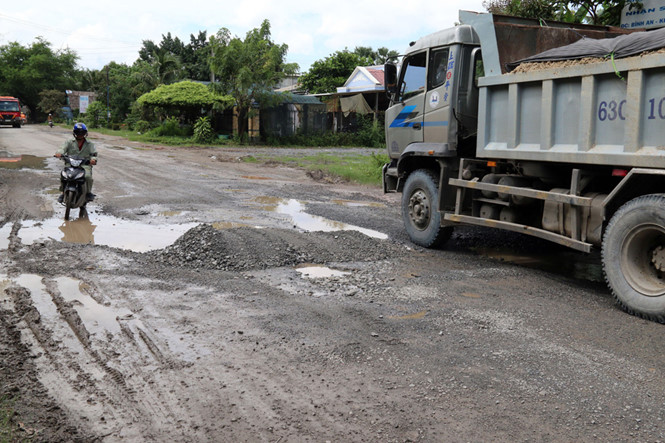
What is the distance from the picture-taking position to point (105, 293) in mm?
5676

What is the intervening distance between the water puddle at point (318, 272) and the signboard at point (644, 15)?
20.0 feet

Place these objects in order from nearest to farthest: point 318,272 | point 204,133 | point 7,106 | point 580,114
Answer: point 580,114 → point 318,272 → point 204,133 → point 7,106

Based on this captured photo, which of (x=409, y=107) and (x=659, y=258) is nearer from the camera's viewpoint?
(x=659, y=258)

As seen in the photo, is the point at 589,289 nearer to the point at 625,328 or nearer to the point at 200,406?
the point at 625,328

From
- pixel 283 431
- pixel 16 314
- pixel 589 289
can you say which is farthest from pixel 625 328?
pixel 16 314

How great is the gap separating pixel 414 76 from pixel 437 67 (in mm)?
611

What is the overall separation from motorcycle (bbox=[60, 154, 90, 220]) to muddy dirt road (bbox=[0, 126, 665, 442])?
3.46 feet

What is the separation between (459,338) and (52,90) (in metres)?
75.9

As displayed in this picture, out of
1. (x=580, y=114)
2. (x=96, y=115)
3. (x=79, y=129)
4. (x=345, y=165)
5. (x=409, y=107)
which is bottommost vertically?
(x=345, y=165)

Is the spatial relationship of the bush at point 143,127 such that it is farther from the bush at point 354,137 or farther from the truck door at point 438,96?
the truck door at point 438,96

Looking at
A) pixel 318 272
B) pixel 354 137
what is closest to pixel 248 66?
pixel 354 137

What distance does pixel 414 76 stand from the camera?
852 cm

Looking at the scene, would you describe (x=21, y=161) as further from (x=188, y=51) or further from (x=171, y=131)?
(x=188, y=51)

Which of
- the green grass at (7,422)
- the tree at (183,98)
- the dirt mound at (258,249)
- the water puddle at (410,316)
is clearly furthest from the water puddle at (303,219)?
the tree at (183,98)
